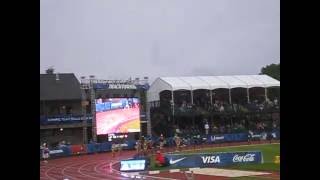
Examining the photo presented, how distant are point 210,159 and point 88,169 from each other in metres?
2.68

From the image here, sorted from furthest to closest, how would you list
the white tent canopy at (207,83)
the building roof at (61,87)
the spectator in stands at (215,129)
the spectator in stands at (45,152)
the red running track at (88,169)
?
the spectator in stands at (215,129) → the white tent canopy at (207,83) → the building roof at (61,87) → the spectator in stands at (45,152) → the red running track at (88,169)

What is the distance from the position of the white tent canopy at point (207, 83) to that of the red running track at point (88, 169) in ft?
10.5

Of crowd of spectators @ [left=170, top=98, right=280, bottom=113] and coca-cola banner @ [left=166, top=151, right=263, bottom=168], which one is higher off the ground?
crowd of spectators @ [left=170, top=98, right=280, bottom=113]

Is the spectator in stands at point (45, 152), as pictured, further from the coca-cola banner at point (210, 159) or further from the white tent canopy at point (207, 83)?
the white tent canopy at point (207, 83)

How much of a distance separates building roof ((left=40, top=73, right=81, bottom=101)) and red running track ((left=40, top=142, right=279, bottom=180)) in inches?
58.5

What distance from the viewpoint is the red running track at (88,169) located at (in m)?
9.05

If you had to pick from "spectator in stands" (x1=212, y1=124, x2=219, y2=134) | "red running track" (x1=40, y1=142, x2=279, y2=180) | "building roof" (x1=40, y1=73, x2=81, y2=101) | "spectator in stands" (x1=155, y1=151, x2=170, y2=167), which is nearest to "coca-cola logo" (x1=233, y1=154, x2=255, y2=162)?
"red running track" (x1=40, y1=142, x2=279, y2=180)

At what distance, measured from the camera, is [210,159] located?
10445mm

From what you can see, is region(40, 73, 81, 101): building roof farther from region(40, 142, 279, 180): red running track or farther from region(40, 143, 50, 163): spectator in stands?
region(40, 142, 279, 180): red running track

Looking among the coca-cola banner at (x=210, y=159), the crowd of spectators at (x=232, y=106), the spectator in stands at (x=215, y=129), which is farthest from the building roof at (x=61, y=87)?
the spectator in stands at (x=215, y=129)

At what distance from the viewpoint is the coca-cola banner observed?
9.96m

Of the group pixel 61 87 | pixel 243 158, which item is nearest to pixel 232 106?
pixel 243 158
